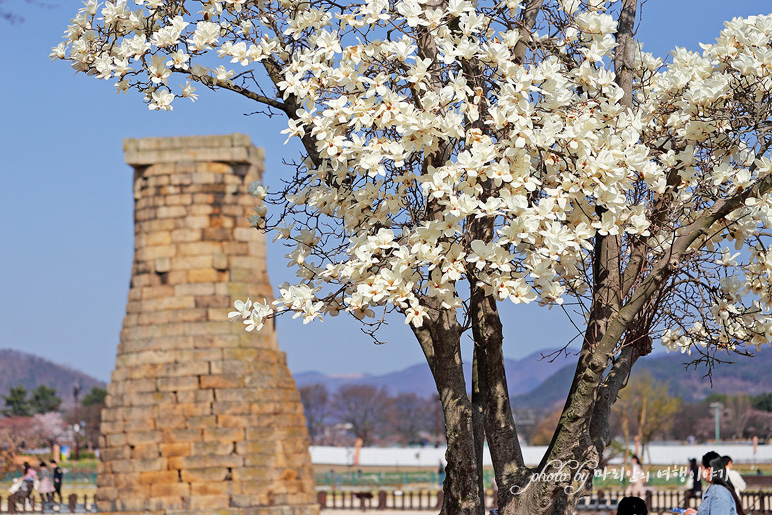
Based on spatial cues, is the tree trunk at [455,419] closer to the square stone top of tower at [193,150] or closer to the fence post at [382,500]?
the square stone top of tower at [193,150]

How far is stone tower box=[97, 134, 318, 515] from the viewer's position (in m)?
21.5

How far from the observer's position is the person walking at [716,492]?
7727 millimetres

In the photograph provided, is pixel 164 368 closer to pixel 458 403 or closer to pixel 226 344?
pixel 226 344

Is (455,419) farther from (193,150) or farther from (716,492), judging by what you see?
(193,150)

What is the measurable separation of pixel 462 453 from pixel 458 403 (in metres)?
0.39

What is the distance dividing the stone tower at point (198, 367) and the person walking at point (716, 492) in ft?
48.1

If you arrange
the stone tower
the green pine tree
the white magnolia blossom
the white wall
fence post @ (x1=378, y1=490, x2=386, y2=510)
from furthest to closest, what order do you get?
the green pine tree < the white wall < fence post @ (x1=378, y1=490, x2=386, y2=510) < the stone tower < the white magnolia blossom

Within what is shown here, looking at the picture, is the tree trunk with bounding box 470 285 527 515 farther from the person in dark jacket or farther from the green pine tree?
the green pine tree

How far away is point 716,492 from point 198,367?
51.3 feet

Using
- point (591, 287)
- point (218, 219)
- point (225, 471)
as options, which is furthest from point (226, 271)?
point (591, 287)

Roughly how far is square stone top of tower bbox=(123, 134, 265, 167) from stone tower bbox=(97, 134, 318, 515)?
0.02 meters

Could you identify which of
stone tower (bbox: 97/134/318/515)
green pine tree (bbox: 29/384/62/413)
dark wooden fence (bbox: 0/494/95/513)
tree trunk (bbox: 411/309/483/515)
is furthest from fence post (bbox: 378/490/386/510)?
green pine tree (bbox: 29/384/62/413)

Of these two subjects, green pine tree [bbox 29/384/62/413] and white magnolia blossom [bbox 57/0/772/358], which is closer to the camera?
white magnolia blossom [bbox 57/0/772/358]

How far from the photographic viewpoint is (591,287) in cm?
810
